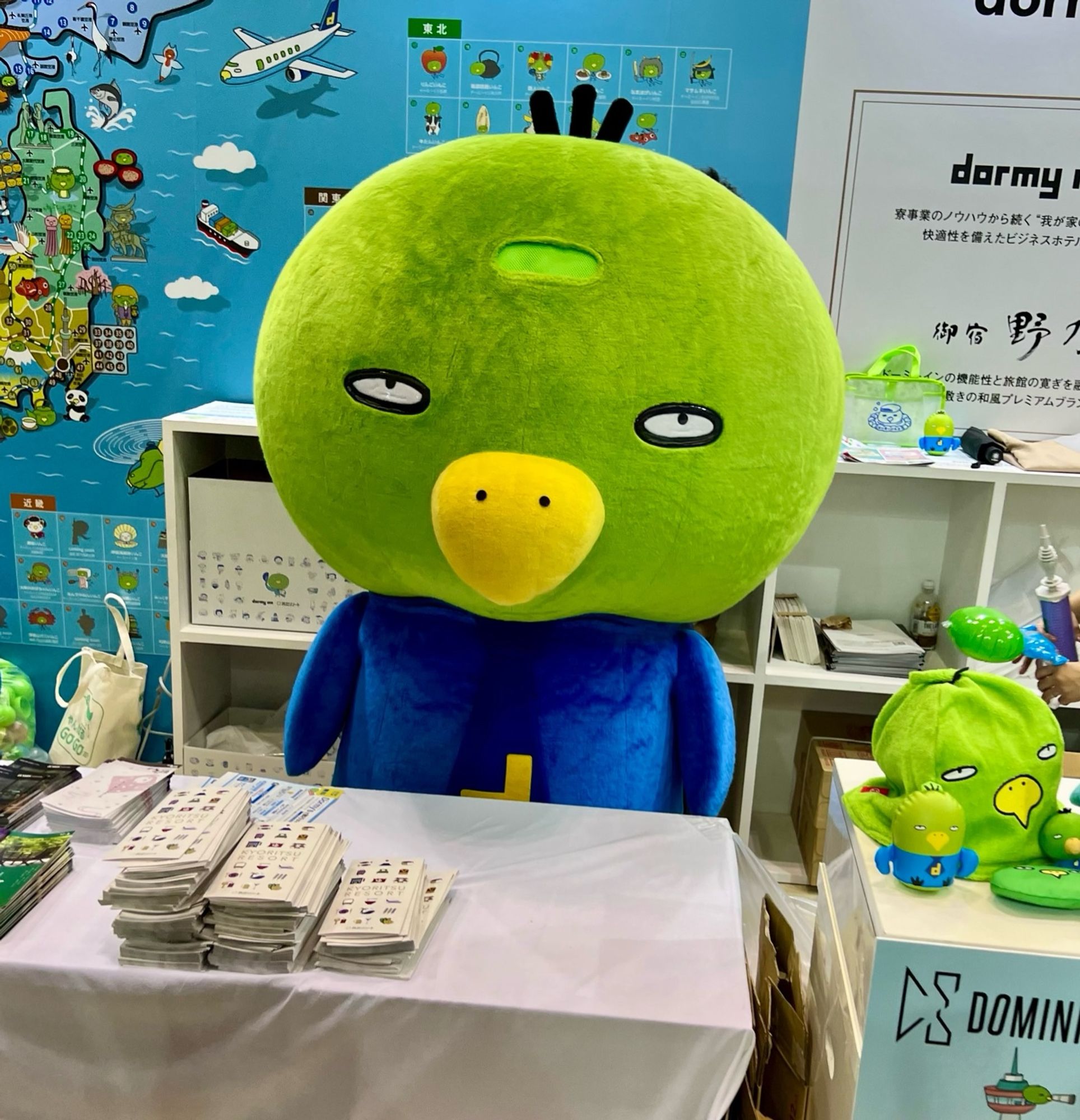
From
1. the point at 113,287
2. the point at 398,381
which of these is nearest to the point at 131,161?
the point at 113,287

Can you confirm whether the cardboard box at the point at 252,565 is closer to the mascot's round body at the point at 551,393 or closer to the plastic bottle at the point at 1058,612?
the mascot's round body at the point at 551,393

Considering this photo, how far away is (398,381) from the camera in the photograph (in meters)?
1.22

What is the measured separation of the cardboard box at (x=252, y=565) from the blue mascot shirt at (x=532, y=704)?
91 cm

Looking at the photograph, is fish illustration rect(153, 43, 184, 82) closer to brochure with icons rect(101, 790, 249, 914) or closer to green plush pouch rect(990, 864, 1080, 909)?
brochure with icons rect(101, 790, 249, 914)

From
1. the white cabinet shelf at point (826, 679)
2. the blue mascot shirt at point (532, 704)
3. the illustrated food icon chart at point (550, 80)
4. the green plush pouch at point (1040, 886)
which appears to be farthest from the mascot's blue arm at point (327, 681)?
the illustrated food icon chart at point (550, 80)

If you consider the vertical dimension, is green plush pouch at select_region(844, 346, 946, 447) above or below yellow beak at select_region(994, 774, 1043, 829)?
above

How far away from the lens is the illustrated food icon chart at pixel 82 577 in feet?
9.20

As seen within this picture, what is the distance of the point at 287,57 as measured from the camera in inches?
97.0

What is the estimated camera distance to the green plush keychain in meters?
1.05

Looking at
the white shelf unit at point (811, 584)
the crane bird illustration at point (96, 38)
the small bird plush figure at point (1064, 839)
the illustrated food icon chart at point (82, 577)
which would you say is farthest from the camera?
the illustrated food icon chart at point (82, 577)

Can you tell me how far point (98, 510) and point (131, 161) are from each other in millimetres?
917

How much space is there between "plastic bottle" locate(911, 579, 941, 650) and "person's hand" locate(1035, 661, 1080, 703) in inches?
55.3

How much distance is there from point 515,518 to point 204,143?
1879 mm

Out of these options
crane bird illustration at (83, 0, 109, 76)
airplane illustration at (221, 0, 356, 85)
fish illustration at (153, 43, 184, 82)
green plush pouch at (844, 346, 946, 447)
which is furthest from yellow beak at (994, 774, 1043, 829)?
crane bird illustration at (83, 0, 109, 76)
